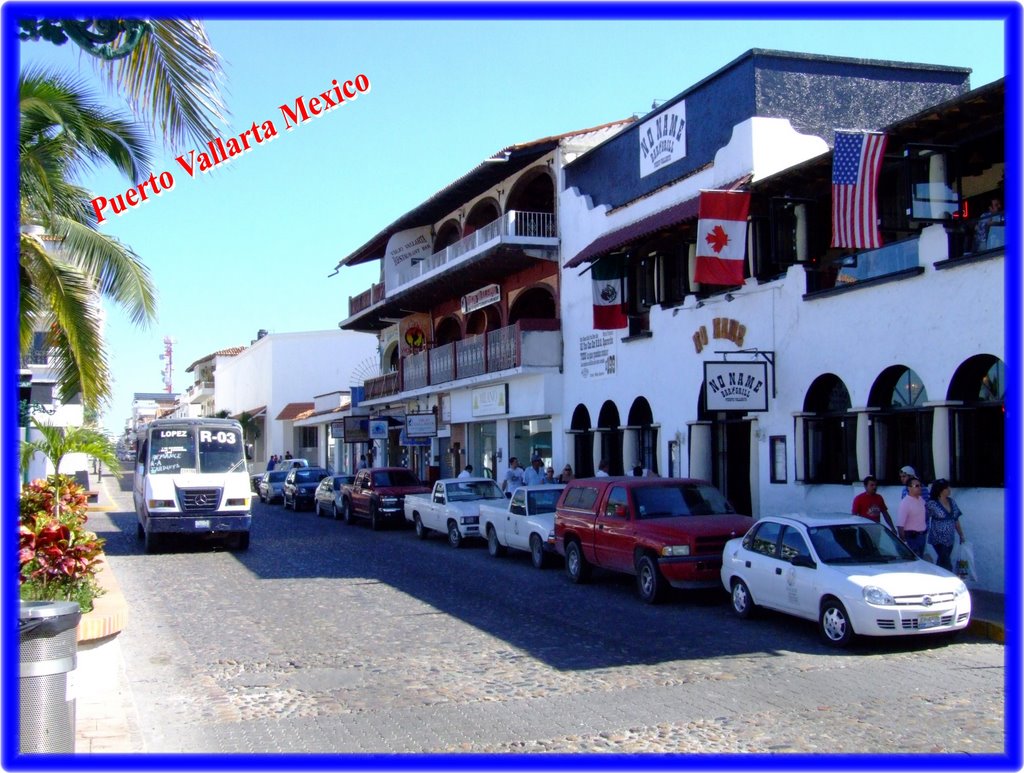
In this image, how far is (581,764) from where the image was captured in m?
7.23

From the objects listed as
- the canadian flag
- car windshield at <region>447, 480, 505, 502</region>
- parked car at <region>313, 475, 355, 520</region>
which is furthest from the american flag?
parked car at <region>313, 475, 355, 520</region>

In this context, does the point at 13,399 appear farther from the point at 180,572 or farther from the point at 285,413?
the point at 285,413

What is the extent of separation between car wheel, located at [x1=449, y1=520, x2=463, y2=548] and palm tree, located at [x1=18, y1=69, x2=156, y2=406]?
31.3 feet

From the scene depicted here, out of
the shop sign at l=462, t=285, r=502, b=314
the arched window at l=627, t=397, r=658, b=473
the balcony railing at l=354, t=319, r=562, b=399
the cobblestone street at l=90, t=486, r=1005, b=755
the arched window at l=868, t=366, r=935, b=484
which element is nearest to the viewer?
the cobblestone street at l=90, t=486, r=1005, b=755

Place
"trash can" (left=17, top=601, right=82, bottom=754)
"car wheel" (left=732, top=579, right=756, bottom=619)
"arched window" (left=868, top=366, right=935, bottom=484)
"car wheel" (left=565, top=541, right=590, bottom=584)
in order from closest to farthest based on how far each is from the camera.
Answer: "trash can" (left=17, top=601, right=82, bottom=754) → "car wheel" (left=732, top=579, right=756, bottom=619) → "car wheel" (left=565, top=541, right=590, bottom=584) → "arched window" (left=868, top=366, right=935, bottom=484)

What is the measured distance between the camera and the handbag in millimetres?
14078

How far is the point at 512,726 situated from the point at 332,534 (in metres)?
18.5

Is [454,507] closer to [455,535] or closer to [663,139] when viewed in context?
[455,535]

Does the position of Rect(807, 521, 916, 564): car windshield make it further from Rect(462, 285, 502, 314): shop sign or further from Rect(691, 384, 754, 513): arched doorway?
Rect(462, 285, 502, 314): shop sign

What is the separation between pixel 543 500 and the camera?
19.5m

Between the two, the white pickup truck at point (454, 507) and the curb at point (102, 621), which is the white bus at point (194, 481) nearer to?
the white pickup truck at point (454, 507)

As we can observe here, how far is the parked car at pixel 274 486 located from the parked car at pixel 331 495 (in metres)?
5.72

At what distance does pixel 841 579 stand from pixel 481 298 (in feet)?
83.1

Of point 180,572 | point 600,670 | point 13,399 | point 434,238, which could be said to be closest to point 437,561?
point 180,572
